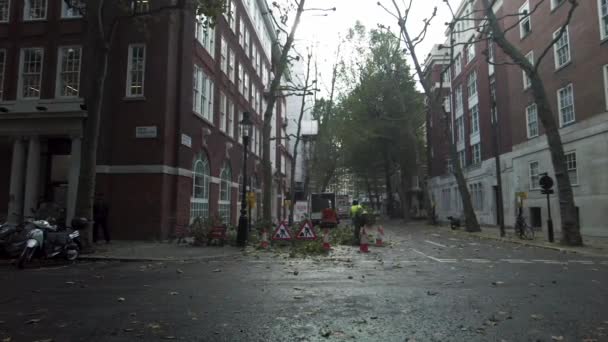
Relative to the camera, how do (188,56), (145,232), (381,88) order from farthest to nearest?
1. (381,88)
2. (188,56)
3. (145,232)

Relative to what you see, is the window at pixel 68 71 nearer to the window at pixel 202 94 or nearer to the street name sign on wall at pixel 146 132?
the street name sign on wall at pixel 146 132

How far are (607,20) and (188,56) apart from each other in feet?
61.9

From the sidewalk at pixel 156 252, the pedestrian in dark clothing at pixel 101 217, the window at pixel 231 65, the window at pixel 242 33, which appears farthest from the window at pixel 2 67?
the window at pixel 242 33

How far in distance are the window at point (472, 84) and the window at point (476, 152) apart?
4.64m

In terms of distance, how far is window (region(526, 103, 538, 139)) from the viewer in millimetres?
25812

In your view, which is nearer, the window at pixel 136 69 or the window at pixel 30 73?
the window at pixel 136 69

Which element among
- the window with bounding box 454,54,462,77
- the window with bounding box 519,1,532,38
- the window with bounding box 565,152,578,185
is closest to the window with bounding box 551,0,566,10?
the window with bounding box 519,1,532,38

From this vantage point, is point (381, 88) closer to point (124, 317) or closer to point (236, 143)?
point (236, 143)

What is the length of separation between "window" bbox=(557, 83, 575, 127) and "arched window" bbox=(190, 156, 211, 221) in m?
18.9

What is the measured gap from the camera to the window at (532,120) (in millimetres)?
25812

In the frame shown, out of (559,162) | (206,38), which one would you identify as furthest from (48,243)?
(559,162)

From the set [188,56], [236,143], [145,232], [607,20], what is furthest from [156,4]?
[607,20]

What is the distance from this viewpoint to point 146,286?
7.32 meters

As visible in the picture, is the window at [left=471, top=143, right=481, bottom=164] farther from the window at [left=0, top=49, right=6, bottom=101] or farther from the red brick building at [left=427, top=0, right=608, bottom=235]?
the window at [left=0, top=49, right=6, bottom=101]
